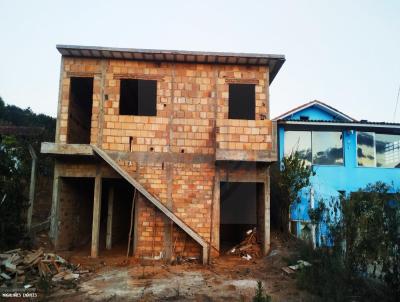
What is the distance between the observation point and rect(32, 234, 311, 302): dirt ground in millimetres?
7480

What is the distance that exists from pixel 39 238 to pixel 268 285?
8560mm

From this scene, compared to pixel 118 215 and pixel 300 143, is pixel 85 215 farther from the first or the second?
pixel 300 143

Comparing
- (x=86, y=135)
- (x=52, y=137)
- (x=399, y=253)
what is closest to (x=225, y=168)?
(x=399, y=253)

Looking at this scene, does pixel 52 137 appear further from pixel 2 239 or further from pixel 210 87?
pixel 210 87

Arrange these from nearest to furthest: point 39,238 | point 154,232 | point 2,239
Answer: point 2,239 → point 154,232 → point 39,238

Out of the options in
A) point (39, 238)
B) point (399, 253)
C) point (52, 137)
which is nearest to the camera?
point (399, 253)

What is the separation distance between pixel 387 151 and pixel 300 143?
4.64 metres

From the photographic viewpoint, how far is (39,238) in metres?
11.9

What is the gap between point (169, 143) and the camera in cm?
1138

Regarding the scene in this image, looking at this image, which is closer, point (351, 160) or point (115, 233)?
point (115, 233)

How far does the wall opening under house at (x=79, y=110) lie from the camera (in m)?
12.0

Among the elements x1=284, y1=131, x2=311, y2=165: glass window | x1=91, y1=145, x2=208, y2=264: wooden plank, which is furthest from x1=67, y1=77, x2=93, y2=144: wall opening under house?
x1=284, y1=131, x2=311, y2=165: glass window

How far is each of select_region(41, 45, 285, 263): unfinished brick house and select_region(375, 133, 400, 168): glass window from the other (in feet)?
25.3

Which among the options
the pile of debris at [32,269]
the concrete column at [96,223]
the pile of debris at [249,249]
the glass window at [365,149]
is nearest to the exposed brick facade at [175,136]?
the concrete column at [96,223]
